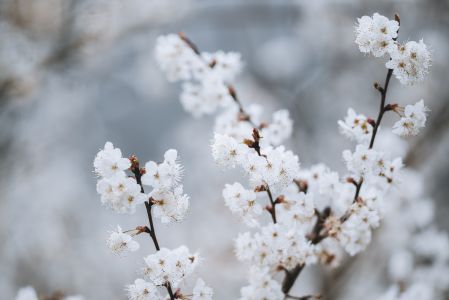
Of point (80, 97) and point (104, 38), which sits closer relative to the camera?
point (104, 38)

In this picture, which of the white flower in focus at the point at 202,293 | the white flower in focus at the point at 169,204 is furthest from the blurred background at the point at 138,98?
the white flower in focus at the point at 169,204

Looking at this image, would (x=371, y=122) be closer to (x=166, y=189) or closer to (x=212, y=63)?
(x=166, y=189)

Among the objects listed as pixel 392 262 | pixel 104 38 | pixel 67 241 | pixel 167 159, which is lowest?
pixel 167 159

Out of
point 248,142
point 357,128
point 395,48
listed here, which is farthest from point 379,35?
point 248,142

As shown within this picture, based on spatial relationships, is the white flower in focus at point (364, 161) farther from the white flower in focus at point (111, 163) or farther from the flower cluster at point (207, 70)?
the white flower in focus at point (111, 163)

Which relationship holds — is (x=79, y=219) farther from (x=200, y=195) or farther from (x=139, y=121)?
(x=139, y=121)

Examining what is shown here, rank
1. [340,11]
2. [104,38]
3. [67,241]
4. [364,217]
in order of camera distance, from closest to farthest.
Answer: [364,217] → [104,38] → [67,241] → [340,11]

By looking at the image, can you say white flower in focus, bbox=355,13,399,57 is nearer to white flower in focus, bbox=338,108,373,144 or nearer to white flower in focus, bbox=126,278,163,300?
white flower in focus, bbox=338,108,373,144

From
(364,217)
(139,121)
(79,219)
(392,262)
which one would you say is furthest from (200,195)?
(364,217)
